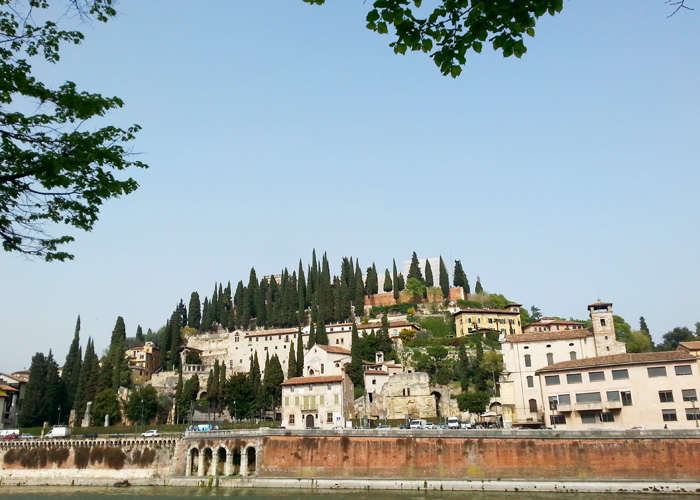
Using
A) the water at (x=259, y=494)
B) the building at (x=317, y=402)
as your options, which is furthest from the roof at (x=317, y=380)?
the water at (x=259, y=494)

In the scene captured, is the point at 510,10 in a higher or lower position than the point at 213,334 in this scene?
lower

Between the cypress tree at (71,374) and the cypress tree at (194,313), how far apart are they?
20.0 meters

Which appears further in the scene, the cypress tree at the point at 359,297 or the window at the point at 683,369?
the cypress tree at the point at 359,297

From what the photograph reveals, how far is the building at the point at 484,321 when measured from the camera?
3113 inches

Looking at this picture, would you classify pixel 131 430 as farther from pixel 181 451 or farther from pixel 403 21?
pixel 403 21

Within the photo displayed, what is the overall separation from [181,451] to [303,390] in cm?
1568

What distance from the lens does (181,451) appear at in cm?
4809

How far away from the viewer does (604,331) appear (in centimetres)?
5531

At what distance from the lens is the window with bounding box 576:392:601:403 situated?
141 feet

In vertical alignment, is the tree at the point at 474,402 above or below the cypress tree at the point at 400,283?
A: below

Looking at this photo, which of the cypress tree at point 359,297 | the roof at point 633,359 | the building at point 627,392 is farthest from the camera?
the cypress tree at point 359,297

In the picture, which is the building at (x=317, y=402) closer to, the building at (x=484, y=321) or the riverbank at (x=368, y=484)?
the riverbank at (x=368, y=484)

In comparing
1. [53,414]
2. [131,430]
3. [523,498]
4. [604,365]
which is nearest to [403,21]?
[523,498]

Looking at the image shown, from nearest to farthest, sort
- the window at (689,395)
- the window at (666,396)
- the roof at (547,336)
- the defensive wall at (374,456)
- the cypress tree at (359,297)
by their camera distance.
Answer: the defensive wall at (374,456) → the window at (689,395) → the window at (666,396) → the roof at (547,336) → the cypress tree at (359,297)
